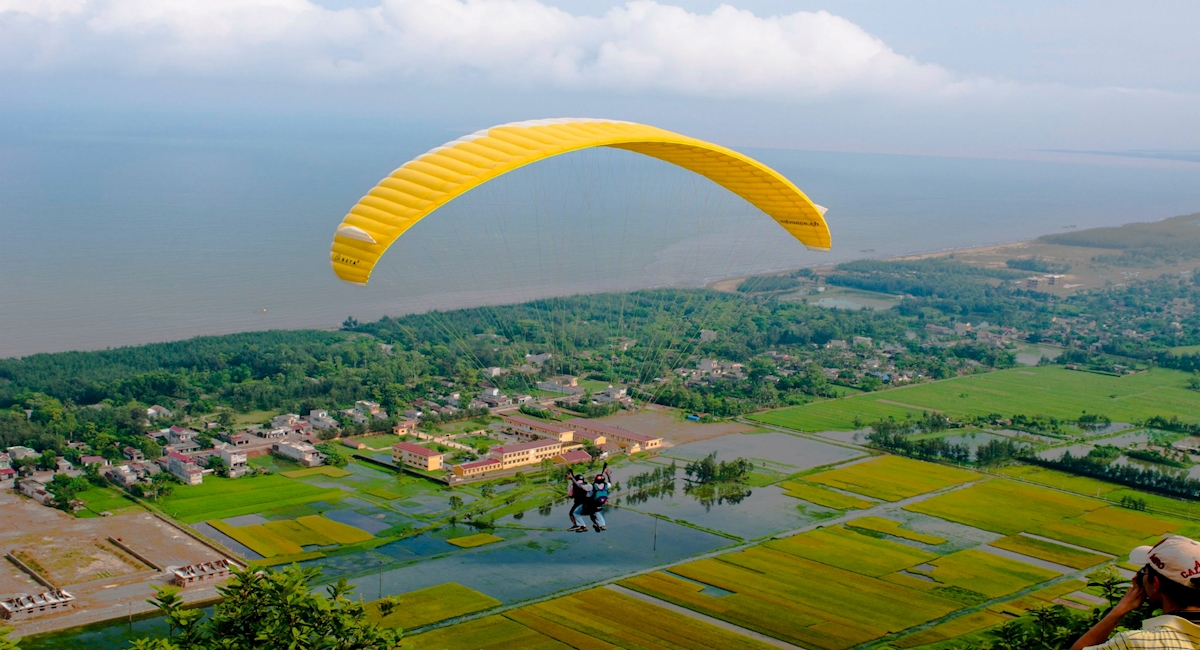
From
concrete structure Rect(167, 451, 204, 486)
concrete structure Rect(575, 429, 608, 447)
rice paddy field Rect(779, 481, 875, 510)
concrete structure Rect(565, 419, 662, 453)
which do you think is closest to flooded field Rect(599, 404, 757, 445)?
concrete structure Rect(565, 419, 662, 453)

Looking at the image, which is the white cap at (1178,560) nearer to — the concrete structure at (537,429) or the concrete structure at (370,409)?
the concrete structure at (537,429)

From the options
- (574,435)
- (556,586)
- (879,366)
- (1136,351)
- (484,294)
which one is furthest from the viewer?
(484,294)

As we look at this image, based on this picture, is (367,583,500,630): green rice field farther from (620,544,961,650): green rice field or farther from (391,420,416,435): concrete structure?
(391,420,416,435): concrete structure

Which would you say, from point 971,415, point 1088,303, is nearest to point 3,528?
point 971,415

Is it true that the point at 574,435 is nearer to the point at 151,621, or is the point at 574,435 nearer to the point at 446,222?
the point at 151,621

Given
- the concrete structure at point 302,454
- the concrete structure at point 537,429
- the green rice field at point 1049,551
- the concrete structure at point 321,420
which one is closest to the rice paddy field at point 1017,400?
the concrete structure at point 537,429

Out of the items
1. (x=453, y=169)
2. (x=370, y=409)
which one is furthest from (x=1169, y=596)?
(x=370, y=409)
